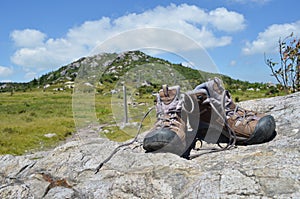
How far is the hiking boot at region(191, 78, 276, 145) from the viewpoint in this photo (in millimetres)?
3086

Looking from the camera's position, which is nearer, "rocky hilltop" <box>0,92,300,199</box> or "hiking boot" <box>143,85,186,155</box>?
"rocky hilltop" <box>0,92,300,199</box>

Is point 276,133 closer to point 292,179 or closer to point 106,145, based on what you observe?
point 292,179

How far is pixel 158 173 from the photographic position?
2.46m

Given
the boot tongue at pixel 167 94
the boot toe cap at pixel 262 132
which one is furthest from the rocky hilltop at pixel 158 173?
the boot tongue at pixel 167 94

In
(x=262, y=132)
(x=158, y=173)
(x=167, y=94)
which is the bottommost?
(x=158, y=173)

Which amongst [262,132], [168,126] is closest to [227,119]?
[262,132]

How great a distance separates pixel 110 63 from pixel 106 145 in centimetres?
92

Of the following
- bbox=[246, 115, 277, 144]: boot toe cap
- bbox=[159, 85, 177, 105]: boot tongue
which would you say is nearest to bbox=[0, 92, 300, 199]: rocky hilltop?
bbox=[246, 115, 277, 144]: boot toe cap

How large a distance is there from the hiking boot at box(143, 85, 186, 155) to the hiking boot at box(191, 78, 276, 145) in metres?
0.20

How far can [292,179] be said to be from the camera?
6.82 ft

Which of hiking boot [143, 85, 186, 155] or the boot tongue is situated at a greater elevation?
the boot tongue

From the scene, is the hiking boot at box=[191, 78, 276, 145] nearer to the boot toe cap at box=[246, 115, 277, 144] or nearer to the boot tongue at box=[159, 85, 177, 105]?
the boot toe cap at box=[246, 115, 277, 144]

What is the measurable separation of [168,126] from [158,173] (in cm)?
60

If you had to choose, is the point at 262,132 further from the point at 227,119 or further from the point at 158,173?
the point at 158,173
